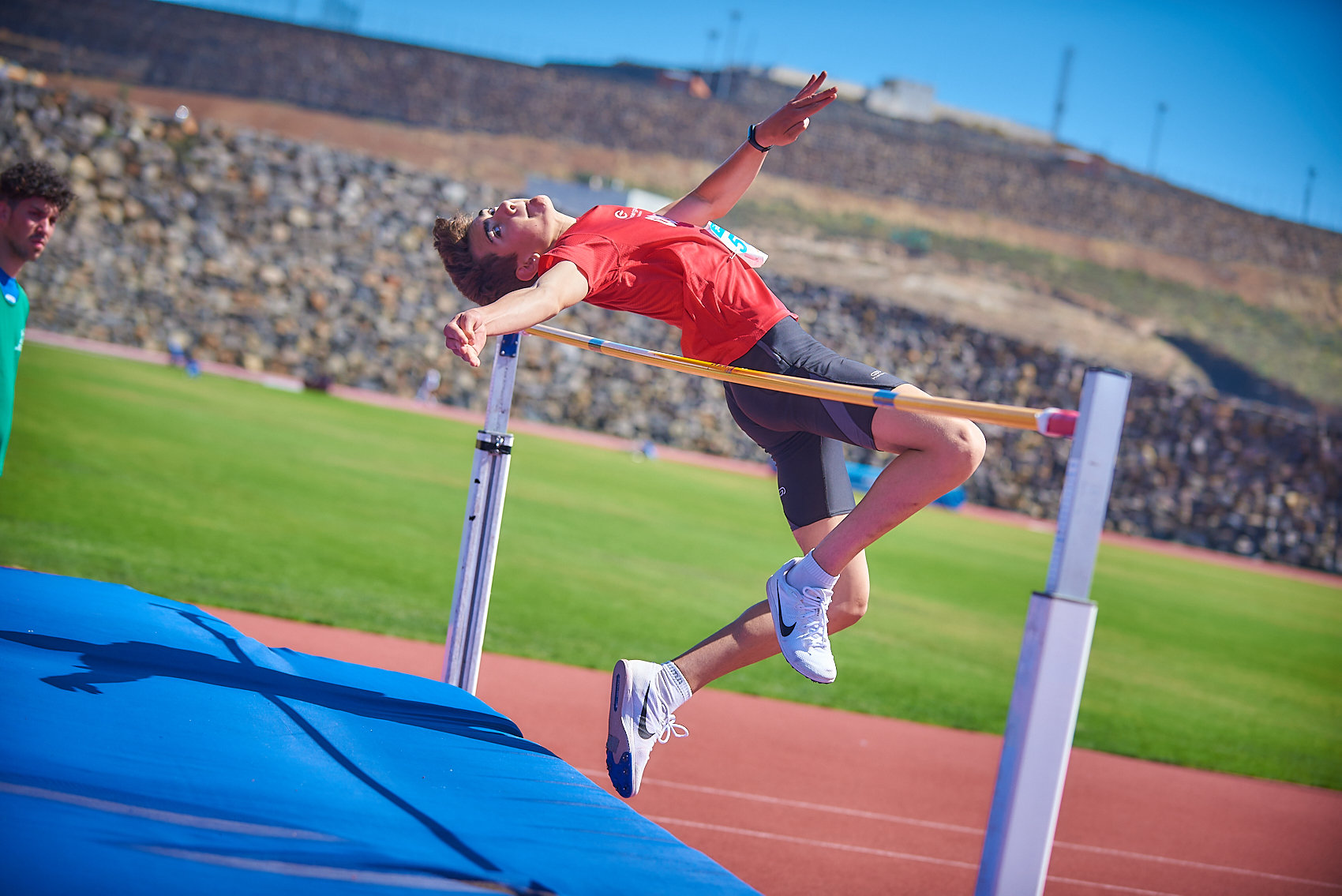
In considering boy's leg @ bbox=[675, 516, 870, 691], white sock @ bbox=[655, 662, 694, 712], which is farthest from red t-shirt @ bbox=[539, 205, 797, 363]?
white sock @ bbox=[655, 662, 694, 712]

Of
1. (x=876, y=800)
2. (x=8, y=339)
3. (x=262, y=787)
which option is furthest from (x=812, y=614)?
(x=8, y=339)

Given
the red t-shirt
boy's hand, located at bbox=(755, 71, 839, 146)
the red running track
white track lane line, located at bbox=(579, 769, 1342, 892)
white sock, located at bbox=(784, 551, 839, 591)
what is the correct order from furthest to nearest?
1. white track lane line, located at bbox=(579, 769, 1342, 892)
2. the red running track
3. boy's hand, located at bbox=(755, 71, 839, 146)
4. the red t-shirt
5. white sock, located at bbox=(784, 551, 839, 591)

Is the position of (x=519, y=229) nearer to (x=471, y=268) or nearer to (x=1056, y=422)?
(x=471, y=268)

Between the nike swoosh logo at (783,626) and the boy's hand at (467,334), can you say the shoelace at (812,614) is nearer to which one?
the nike swoosh logo at (783,626)

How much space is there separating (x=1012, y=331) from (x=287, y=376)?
2960cm

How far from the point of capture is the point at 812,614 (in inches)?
105

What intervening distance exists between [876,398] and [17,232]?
3.49 m

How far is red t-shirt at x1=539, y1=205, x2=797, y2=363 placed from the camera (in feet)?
9.50

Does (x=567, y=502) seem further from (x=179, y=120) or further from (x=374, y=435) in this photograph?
(x=179, y=120)

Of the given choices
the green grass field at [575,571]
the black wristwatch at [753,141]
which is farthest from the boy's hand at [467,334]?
the green grass field at [575,571]

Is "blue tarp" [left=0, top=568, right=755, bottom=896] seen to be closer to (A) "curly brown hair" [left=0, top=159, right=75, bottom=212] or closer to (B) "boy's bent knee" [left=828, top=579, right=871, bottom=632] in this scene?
(B) "boy's bent knee" [left=828, top=579, right=871, bottom=632]

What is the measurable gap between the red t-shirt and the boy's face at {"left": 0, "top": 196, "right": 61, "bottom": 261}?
238 cm

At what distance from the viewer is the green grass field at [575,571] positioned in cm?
Answer: 668

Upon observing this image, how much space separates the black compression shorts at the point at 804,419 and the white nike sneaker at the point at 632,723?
0.64 m
